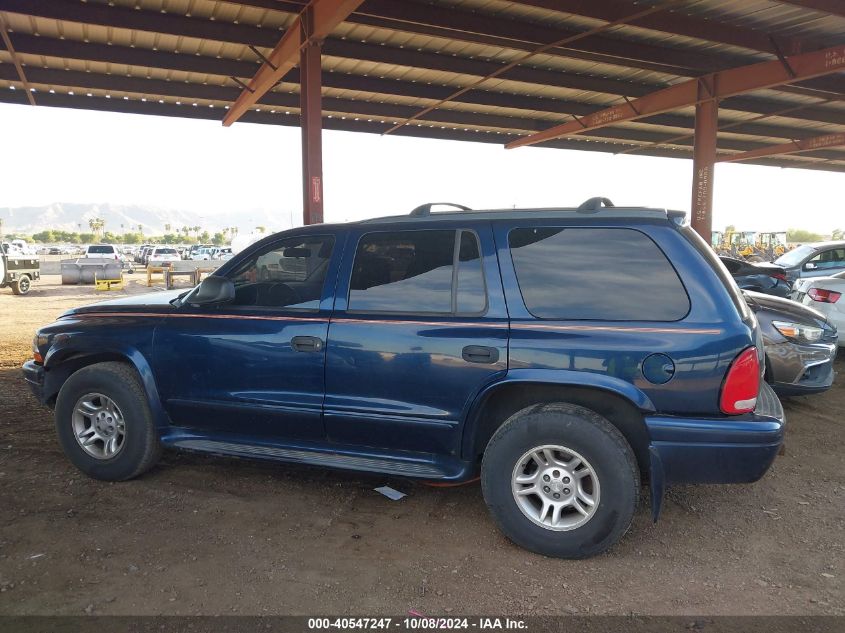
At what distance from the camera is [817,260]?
1145 cm

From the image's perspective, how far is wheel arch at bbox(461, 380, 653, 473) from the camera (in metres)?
3.12

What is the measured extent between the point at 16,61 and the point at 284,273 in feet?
34.7

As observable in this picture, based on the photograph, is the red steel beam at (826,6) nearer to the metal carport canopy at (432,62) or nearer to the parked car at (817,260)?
the metal carport canopy at (432,62)

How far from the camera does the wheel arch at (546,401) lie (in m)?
3.12

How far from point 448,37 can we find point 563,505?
9.44 meters

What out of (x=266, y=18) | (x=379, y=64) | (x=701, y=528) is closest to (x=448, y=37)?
(x=379, y=64)

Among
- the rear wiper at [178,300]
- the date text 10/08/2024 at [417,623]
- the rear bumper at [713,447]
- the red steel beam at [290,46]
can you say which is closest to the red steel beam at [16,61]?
the red steel beam at [290,46]

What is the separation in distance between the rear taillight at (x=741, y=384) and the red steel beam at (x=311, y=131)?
8.63 metres

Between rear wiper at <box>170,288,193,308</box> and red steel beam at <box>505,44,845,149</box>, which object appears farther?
red steel beam at <box>505,44,845,149</box>

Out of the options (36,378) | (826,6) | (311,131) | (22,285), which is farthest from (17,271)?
(826,6)

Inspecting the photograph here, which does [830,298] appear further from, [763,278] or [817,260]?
[817,260]

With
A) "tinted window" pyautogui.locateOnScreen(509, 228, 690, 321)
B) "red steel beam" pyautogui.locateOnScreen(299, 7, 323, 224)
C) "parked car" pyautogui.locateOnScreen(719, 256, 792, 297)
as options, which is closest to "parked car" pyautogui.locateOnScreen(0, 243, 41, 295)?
"red steel beam" pyautogui.locateOnScreen(299, 7, 323, 224)

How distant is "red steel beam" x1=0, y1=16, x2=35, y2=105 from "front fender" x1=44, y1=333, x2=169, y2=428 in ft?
27.6

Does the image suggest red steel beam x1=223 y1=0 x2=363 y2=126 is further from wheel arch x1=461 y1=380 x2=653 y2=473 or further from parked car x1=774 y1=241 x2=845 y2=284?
parked car x1=774 y1=241 x2=845 y2=284
